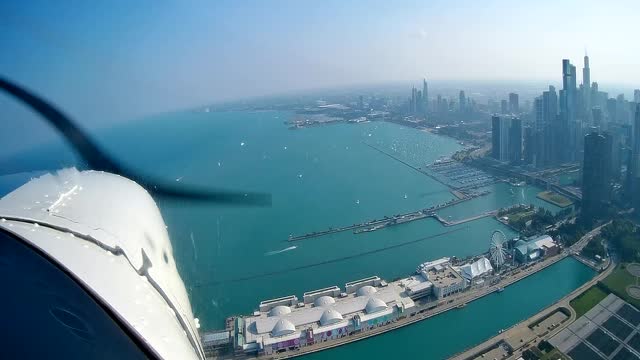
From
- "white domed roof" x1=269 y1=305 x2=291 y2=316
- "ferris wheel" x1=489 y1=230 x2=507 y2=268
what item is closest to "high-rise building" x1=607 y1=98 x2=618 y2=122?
"ferris wheel" x1=489 y1=230 x2=507 y2=268

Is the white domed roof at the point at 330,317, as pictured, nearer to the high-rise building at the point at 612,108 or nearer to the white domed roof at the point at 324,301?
the white domed roof at the point at 324,301

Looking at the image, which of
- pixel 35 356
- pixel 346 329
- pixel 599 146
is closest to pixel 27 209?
pixel 35 356

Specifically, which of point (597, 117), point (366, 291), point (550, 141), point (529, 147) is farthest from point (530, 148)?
point (366, 291)

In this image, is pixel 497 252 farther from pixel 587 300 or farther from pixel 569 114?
pixel 569 114

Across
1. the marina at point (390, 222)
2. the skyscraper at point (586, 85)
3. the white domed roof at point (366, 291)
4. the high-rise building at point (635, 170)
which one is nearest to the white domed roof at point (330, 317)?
the white domed roof at point (366, 291)

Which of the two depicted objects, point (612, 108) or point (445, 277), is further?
point (612, 108)

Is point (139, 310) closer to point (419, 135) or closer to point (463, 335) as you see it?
point (463, 335)

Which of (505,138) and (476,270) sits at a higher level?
(505,138)
